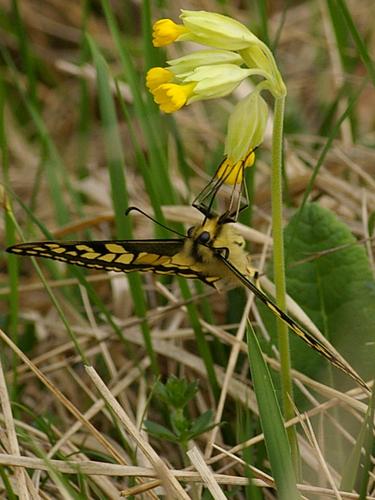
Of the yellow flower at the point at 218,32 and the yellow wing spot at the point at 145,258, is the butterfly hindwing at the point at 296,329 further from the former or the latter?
the yellow flower at the point at 218,32

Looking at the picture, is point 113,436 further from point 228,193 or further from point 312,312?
point 228,193

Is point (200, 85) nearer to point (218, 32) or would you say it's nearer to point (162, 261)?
point (218, 32)

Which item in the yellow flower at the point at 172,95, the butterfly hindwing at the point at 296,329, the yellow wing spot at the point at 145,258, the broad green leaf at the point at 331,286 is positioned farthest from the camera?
the broad green leaf at the point at 331,286

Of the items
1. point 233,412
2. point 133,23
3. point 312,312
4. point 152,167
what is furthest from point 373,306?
point 133,23

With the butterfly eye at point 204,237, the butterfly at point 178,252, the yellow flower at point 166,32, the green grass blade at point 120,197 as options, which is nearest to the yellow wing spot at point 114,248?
the butterfly at point 178,252

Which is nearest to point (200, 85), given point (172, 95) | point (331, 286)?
point (172, 95)
